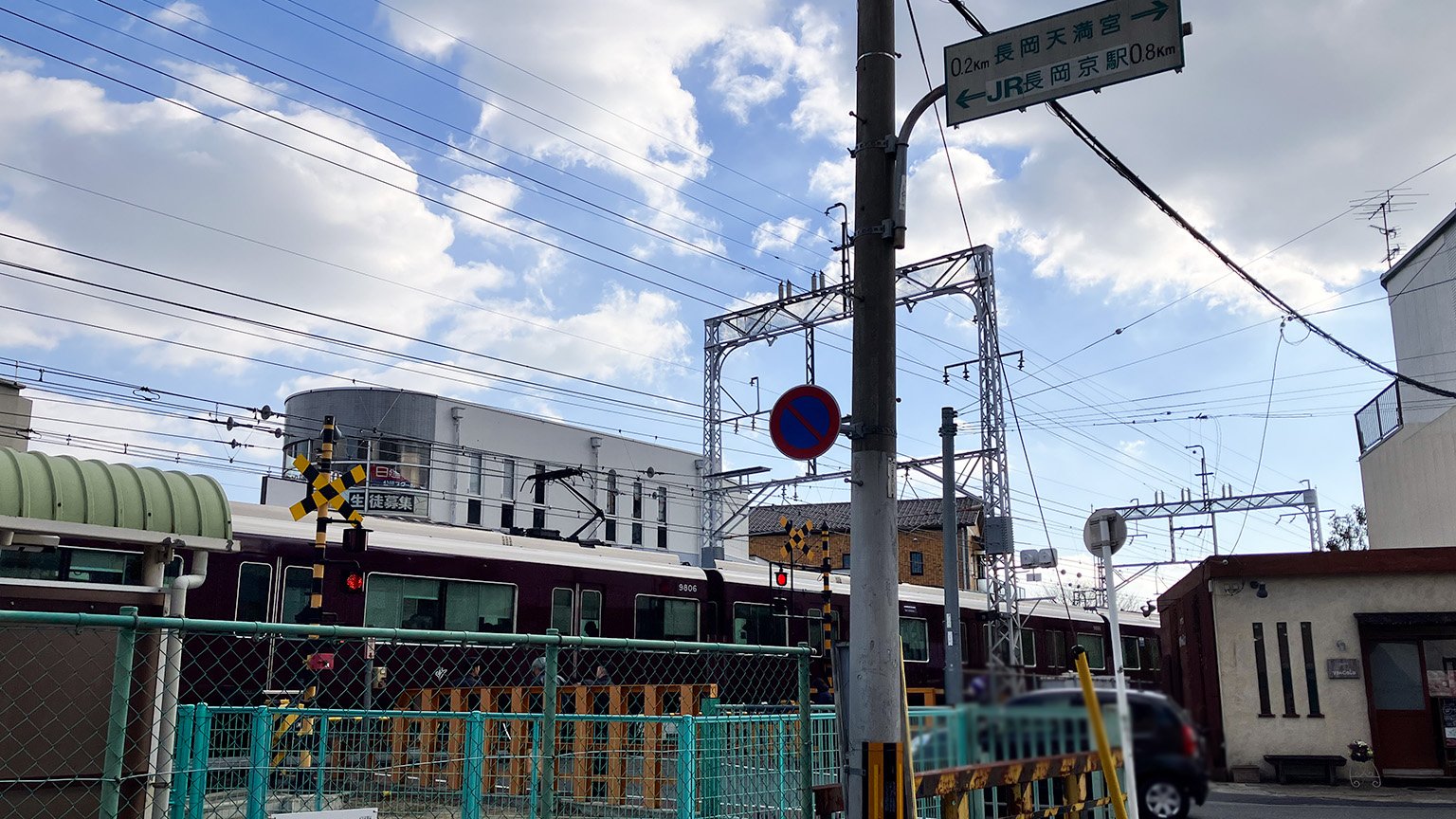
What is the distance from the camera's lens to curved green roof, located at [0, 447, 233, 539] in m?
6.61

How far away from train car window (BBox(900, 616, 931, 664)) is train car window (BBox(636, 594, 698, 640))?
6.10 meters

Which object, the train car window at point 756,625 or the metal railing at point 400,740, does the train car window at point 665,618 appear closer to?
the train car window at point 756,625

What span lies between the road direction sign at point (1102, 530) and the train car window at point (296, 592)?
40.9ft

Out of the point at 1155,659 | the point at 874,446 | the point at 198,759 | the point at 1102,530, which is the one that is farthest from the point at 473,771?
the point at 1102,530

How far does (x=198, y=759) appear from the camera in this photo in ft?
20.7

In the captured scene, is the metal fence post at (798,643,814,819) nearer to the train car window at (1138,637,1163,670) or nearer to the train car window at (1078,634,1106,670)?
the train car window at (1138,637,1163,670)

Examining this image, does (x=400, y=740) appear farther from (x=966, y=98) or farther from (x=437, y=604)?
(x=966, y=98)

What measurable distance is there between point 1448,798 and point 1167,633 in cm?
1221

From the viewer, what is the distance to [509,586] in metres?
16.3

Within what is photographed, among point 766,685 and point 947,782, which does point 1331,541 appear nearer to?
point 766,685

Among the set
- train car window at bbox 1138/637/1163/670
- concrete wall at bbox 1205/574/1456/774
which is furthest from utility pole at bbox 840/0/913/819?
concrete wall at bbox 1205/574/1456/774

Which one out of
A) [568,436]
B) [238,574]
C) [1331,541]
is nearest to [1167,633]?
[238,574]

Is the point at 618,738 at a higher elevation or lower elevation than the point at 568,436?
lower

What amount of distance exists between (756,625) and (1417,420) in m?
17.1
